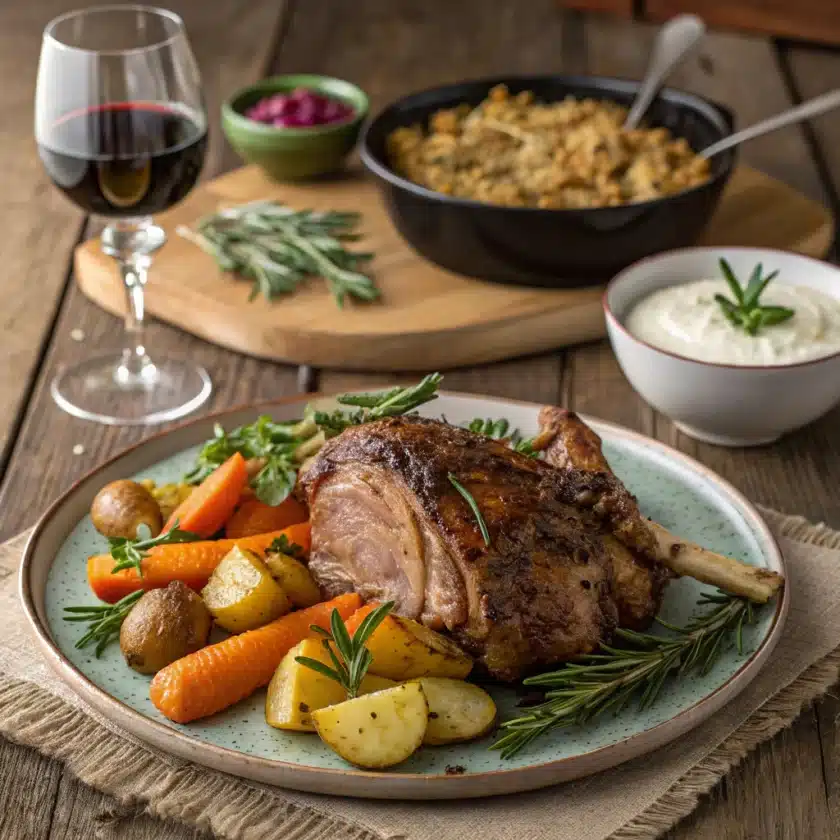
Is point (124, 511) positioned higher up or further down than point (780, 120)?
further down

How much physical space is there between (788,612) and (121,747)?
1244 millimetres

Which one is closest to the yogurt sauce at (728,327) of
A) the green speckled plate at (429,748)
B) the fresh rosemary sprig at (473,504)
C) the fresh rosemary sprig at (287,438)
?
the green speckled plate at (429,748)

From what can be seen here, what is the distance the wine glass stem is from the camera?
10.9 ft

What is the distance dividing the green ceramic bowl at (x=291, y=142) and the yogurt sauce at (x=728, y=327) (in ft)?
4.88

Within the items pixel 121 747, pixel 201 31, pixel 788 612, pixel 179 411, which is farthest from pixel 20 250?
pixel 788 612

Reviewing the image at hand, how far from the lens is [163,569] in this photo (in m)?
2.38

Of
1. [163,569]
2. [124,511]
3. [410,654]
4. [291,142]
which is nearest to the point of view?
[410,654]

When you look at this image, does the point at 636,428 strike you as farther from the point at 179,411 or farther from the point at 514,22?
the point at 514,22

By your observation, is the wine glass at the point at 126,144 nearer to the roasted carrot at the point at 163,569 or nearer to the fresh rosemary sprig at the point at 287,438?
the fresh rosemary sprig at the point at 287,438

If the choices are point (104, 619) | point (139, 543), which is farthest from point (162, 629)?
point (139, 543)

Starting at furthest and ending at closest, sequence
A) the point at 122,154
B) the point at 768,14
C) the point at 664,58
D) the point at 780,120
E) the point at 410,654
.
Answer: the point at 768,14 → the point at 664,58 → the point at 780,120 → the point at 122,154 → the point at 410,654

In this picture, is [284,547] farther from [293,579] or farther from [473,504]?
[473,504]

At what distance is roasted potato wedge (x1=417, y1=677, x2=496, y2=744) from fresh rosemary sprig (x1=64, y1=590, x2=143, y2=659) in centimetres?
57

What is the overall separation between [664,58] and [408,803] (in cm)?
291
